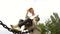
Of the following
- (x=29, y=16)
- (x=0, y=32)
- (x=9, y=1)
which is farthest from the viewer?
(x=9, y=1)

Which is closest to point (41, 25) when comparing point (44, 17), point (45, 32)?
point (45, 32)

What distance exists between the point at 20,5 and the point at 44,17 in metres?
0.23

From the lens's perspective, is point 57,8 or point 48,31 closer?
point 48,31

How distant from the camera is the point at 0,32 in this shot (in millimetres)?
1502

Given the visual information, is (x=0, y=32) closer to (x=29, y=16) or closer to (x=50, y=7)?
(x=29, y=16)

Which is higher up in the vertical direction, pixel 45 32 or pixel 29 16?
pixel 29 16

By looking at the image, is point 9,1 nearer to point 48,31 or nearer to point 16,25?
point 16,25

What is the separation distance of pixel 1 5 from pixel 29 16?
36 centimetres

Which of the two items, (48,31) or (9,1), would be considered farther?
(9,1)

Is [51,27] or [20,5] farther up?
[20,5]

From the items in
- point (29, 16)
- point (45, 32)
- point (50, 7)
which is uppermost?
point (50, 7)

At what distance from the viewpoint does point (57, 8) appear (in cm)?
160

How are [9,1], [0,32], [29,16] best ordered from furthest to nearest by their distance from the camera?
[9,1] < [0,32] < [29,16]

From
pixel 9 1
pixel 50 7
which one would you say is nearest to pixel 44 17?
pixel 50 7
